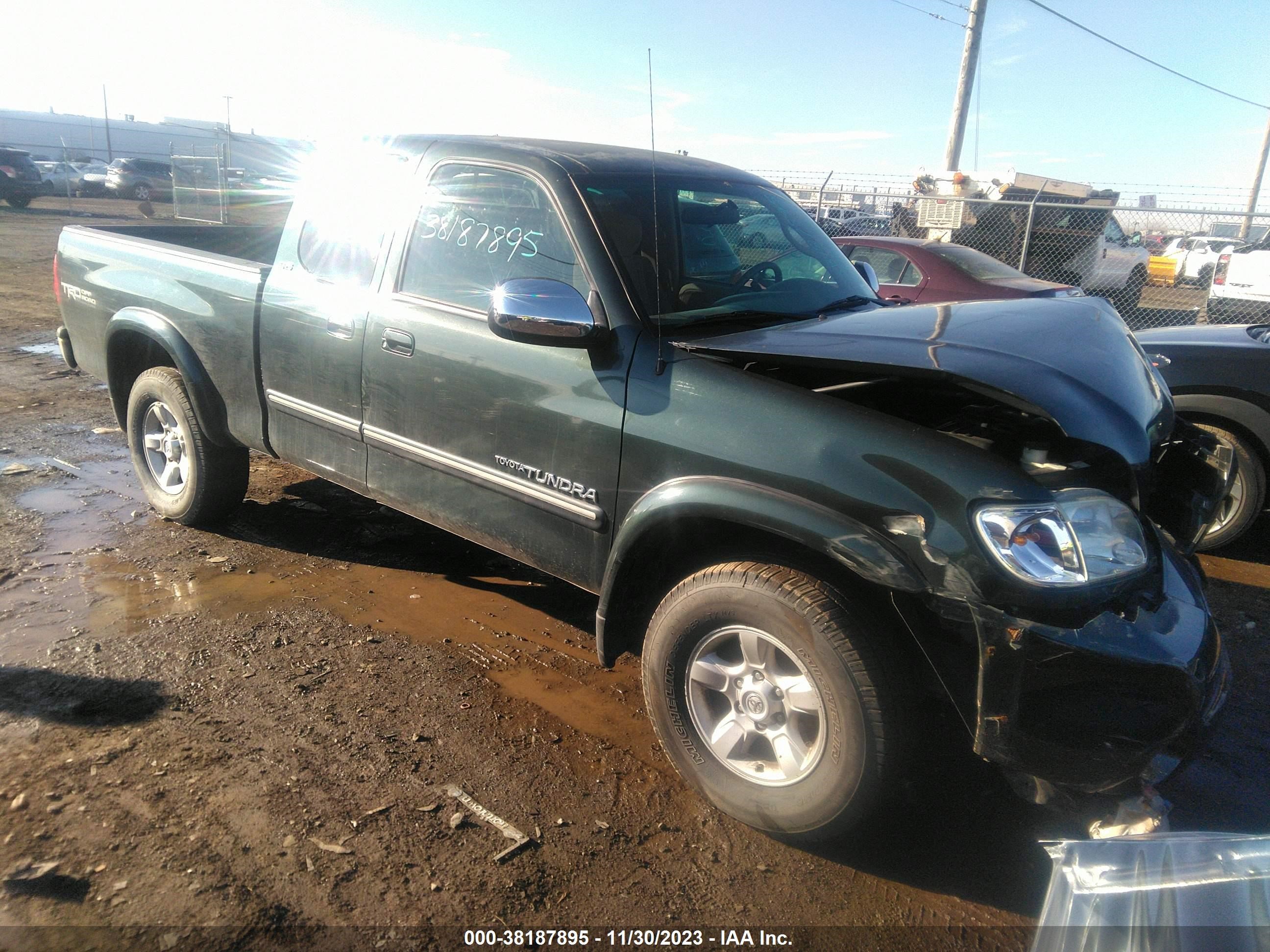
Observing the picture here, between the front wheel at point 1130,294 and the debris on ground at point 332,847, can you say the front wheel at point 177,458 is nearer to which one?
the debris on ground at point 332,847

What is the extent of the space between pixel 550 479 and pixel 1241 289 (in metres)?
13.4

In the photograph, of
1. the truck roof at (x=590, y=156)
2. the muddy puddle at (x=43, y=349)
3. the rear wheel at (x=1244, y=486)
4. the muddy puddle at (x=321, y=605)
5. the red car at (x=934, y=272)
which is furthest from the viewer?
the muddy puddle at (x=43, y=349)

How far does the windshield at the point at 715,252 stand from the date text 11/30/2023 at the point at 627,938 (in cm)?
181

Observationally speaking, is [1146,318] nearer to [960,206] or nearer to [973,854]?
[960,206]

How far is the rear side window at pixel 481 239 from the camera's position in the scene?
127 inches

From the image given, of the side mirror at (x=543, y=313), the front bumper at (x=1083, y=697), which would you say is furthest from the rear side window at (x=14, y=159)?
the front bumper at (x=1083, y=697)

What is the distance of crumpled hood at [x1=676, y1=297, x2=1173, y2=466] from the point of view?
237 centimetres

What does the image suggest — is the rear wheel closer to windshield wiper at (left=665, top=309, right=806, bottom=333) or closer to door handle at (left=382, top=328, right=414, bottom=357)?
windshield wiper at (left=665, top=309, right=806, bottom=333)

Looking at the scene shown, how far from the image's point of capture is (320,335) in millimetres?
3826

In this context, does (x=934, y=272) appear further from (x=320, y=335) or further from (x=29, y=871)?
(x=29, y=871)

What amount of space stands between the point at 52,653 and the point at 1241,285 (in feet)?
48.0

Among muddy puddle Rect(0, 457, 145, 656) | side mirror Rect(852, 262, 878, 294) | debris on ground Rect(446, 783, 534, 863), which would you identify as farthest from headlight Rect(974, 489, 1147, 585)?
muddy puddle Rect(0, 457, 145, 656)

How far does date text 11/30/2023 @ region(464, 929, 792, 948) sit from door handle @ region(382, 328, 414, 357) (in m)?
2.06

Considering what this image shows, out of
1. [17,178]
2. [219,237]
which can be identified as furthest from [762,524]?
[17,178]
